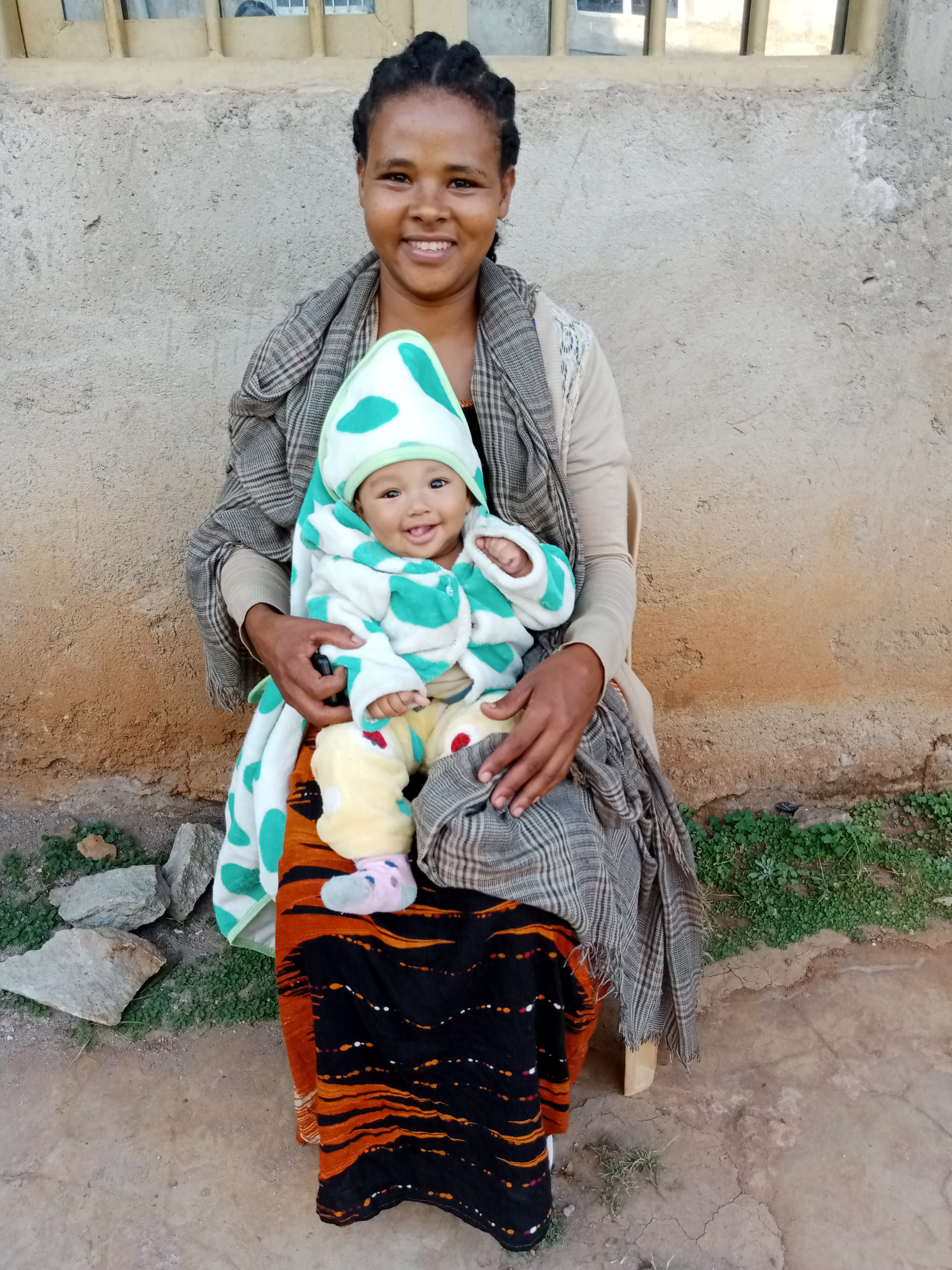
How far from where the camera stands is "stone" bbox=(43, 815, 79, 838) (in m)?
2.70

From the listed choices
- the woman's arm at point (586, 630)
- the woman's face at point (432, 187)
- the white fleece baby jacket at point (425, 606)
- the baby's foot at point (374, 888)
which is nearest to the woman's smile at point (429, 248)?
the woman's face at point (432, 187)

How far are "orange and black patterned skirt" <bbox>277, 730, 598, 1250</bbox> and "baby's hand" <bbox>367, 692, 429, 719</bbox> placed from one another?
26 centimetres

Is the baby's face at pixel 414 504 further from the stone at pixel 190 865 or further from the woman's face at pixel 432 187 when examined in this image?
the stone at pixel 190 865

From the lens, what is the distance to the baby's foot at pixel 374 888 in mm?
1459

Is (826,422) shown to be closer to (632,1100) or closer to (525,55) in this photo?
(525,55)

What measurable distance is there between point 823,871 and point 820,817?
8.5 inches

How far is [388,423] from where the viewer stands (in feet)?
5.10

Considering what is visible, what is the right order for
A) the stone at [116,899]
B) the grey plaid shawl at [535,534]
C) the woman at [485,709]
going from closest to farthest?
the woman at [485,709] < the grey plaid shawl at [535,534] < the stone at [116,899]

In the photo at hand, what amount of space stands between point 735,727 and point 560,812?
137 cm

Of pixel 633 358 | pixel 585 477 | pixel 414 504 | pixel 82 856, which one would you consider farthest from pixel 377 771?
pixel 82 856

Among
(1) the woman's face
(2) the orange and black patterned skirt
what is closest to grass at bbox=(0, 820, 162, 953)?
(2) the orange and black patterned skirt

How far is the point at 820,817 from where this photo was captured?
A: 2797 mm

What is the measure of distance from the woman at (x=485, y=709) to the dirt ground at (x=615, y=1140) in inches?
6.2

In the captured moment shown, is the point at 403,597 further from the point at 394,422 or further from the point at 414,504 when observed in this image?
the point at 394,422
